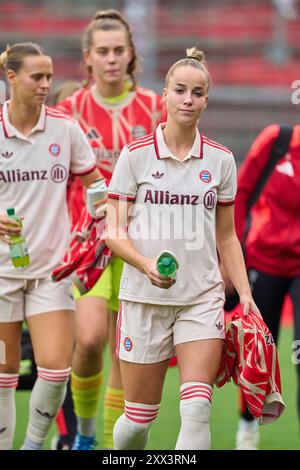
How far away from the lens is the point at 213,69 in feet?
49.7

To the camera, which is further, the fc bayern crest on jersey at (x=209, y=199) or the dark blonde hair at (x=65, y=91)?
the dark blonde hair at (x=65, y=91)

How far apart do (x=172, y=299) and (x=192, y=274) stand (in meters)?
0.14

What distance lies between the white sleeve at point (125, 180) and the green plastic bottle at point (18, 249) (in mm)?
700

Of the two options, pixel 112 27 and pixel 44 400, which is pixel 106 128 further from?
pixel 44 400

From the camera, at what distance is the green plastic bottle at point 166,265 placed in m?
4.04

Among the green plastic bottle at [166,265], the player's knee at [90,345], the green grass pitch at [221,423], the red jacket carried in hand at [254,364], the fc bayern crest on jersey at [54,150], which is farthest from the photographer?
the green grass pitch at [221,423]

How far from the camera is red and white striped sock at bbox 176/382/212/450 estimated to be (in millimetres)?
4211

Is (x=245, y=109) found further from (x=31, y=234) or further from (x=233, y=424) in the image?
(x=31, y=234)

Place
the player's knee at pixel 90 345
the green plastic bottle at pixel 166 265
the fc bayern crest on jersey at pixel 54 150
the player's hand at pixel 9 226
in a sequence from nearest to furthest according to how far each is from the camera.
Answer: the green plastic bottle at pixel 166 265 < the player's hand at pixel 9 226 < the fc bayern crest on jersey at pixel 54 150 < the player's knee at pixel 90 345

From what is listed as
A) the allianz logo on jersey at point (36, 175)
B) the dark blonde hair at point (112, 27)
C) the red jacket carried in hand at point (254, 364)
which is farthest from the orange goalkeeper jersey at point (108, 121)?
the red jacket carried in hand at point (254, 364)

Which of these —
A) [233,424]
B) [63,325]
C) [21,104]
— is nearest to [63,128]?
[21,104]

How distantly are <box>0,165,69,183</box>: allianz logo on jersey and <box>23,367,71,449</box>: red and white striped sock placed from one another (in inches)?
36.3

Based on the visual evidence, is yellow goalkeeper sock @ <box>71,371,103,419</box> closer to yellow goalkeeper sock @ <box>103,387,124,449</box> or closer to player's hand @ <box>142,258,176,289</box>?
yellow goalkeeper sock @ <box>103,387,124,449</box>

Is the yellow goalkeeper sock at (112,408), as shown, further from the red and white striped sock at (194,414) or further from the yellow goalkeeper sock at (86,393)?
the red and white striped sock at (194,414)
